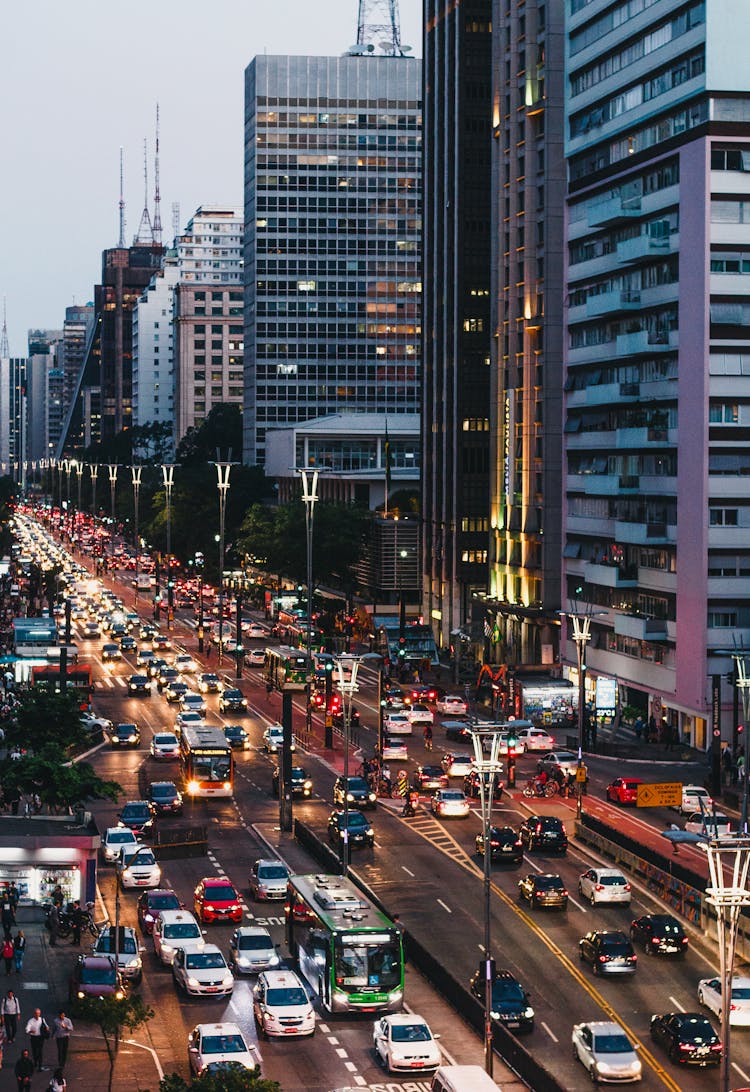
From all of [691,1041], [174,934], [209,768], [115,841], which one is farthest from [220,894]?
[209,768]

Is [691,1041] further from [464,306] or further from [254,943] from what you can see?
[464,306]

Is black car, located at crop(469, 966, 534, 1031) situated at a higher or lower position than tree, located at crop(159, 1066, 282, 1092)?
lower

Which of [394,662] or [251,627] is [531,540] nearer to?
[394,662]

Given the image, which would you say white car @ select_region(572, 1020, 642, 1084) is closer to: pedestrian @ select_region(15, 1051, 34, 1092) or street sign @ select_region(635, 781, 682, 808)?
pedestrian @ select_region(15, 1051, 34, 1092)

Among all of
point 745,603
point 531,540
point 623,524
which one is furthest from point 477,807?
point 531,540

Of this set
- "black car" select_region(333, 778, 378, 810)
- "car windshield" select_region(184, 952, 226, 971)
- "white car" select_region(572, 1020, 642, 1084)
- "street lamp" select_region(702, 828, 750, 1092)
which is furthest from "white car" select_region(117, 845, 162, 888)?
"street lamp" select_region(702, 828, 750, 1092)

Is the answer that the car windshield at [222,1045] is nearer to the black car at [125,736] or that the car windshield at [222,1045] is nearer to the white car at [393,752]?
the white car at [393,752]
